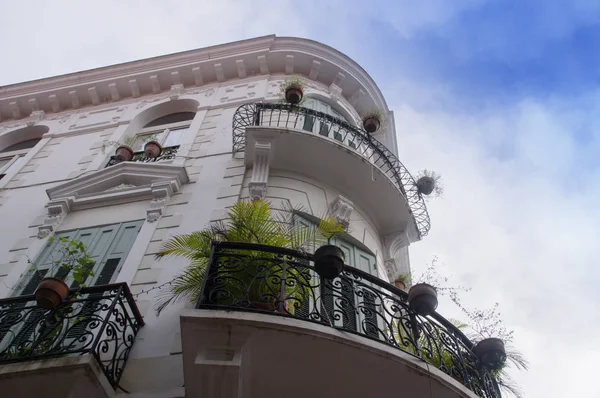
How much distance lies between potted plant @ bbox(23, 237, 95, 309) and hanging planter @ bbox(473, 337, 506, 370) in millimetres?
4788

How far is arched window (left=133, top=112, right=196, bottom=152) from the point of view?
12086 mm

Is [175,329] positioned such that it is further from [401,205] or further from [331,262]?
[401,205]

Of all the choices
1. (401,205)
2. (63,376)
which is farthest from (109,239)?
(401,205)

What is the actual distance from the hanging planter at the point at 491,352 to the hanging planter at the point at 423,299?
930 millimetres

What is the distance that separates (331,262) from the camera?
553cm

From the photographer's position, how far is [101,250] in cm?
806

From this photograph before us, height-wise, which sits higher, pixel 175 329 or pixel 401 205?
pixel 401 205

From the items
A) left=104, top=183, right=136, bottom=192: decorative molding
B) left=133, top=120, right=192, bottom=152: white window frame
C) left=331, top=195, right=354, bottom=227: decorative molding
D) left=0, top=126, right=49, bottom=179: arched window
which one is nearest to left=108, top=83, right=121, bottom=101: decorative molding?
left=0, top=126, right=49, bottom=179: arched window

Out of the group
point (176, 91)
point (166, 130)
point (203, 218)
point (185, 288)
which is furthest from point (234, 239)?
Answer: point (176, 91)

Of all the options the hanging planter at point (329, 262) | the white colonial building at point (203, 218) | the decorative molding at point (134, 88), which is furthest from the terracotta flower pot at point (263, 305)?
the decorative molding at point (134, 88)

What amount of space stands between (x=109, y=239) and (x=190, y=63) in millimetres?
7351

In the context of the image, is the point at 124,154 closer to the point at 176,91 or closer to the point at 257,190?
the point at 257,190

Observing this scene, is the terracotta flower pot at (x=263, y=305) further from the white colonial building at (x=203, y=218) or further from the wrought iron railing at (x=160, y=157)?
the wrought iron railing at (x=160, y=157)

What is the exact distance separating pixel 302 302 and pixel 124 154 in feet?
20.4
